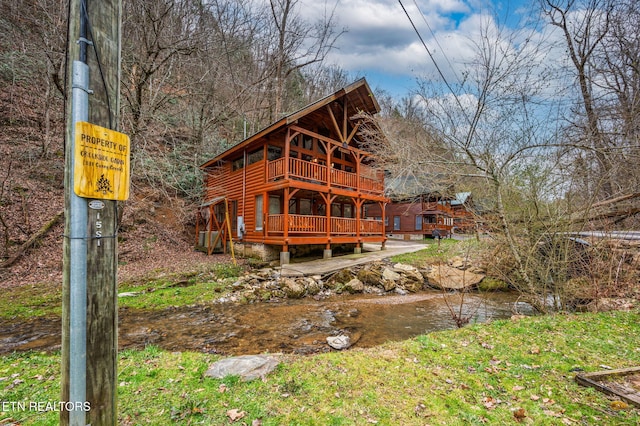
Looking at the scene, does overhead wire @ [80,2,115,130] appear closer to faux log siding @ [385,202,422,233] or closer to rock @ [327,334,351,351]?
rock @ [327,334,351,351]

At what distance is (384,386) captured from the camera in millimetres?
2869

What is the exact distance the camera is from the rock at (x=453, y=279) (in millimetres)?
10090

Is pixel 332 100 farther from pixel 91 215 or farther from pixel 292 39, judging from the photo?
pixel 91 215

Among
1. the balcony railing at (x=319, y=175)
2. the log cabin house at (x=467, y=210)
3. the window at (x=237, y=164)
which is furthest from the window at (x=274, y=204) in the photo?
the log cabin house at (x=467, y=210)

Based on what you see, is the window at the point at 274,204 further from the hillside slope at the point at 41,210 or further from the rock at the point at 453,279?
the rock at the point at 453,279

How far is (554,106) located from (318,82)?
20992 mm

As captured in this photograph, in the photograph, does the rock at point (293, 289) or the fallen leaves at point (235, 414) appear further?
the rock at point (293, 289)

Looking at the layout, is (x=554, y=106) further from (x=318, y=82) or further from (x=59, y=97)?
(x=318, y=82)

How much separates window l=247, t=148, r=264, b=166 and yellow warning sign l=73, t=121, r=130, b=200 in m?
11.8

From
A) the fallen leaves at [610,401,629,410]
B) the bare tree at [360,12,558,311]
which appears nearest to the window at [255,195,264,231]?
the bare tree at [360,12,558,311]

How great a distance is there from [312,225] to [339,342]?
7322 millimetres

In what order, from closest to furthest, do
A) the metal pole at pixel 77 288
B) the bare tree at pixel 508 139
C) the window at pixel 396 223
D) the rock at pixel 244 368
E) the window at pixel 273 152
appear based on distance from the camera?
the metal pole at pixel 77 288 < the rock at pixel 244 368 < the bare tree at pixel 508 139 < the window at pixel 273 152 < the window at pixel 396 223

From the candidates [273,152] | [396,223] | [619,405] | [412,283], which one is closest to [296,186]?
[273,152]

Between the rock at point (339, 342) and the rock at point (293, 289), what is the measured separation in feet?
11.2
